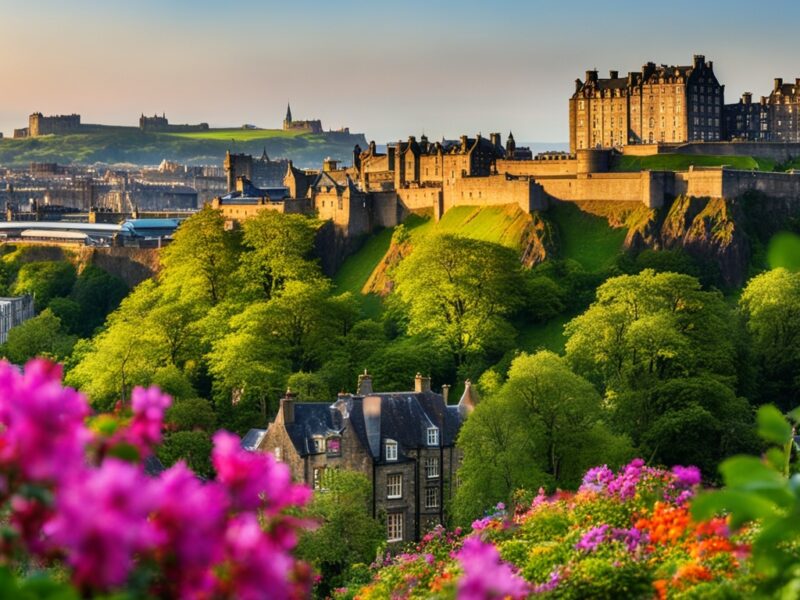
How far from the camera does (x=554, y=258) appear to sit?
78.4 metres

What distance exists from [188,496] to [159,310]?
69028 mm

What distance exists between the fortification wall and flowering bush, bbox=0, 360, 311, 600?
86409 millimetres

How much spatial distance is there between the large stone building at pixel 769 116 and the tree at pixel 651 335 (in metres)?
57.0

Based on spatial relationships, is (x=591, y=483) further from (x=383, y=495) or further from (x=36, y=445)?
(x=383, y=495)

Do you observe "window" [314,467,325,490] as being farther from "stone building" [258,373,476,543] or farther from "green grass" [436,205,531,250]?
"green grass" [436,205,531,250]

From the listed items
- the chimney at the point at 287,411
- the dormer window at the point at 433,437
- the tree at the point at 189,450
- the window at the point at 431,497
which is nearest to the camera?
the chimney at the point at 287,411

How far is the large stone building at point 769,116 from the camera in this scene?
115500 mm

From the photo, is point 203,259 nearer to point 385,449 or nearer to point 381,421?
point 381,421

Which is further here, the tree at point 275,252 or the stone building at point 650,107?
the stone building at point 650,107

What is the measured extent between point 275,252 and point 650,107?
3862cm

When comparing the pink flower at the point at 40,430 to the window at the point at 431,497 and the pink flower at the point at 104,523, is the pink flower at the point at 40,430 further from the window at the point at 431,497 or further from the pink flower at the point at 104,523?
the window at the point at 431,497

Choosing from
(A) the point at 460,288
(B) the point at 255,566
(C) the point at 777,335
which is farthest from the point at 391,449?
(B) the point at 255,566

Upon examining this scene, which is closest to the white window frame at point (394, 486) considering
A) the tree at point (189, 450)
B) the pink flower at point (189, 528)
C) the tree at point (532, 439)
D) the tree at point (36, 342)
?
the tree at point (532, 439)

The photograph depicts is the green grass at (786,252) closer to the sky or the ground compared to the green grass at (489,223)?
closer to the sky
